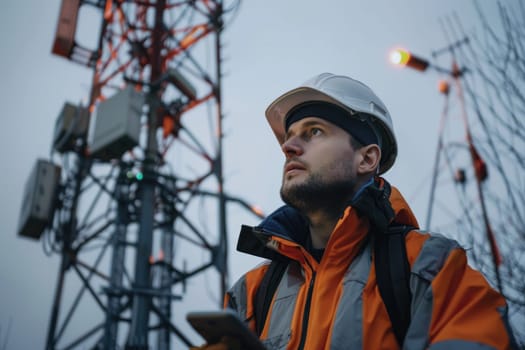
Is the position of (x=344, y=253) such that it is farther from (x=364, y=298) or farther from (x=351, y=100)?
(x=351, y=100)

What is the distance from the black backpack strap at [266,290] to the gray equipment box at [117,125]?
7908 millimetres

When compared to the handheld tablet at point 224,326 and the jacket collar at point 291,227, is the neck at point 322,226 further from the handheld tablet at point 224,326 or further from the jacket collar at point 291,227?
the handheld tablet at point 224,326

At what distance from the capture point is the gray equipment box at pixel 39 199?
1134cm

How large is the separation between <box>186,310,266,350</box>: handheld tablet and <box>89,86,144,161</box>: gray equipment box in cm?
865

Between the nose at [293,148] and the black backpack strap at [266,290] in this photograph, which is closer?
the black backpack strap at [266,290]

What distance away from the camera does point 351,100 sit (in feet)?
8.63

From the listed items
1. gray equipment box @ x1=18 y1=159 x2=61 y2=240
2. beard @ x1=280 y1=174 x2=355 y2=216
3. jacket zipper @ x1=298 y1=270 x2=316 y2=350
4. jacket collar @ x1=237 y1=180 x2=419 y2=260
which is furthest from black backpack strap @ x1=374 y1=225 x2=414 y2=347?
gray equipment box @ x1=18 y1=159 x2=61 y2=240

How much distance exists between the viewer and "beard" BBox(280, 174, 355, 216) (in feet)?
7.88

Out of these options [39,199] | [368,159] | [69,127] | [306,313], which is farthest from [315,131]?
[39,199]

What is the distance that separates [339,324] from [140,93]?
9575 mm

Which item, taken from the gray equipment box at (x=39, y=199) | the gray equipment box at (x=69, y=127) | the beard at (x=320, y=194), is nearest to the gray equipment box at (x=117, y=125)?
the gray equipment box at (x=69, y=127)

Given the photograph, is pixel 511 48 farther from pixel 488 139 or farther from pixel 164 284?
pixel 164 284

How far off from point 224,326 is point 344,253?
2.45 feet

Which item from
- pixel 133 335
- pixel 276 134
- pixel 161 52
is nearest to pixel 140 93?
pixel 161 52
